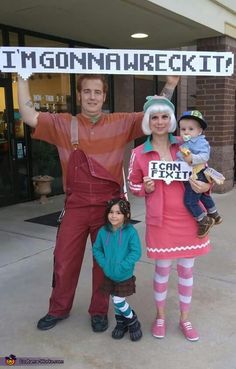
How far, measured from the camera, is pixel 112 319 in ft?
10.4

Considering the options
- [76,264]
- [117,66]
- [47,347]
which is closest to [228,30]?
[117,66]

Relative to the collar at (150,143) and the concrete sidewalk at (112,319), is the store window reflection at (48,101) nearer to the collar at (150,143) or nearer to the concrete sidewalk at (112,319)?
the concrete sidewalk at (112,319)

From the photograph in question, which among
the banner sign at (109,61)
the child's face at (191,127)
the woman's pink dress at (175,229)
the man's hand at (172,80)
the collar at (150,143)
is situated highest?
the banner sign at (109,61)

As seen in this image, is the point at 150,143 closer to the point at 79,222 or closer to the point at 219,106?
the point at 79,222

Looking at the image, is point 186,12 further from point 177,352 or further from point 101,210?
point 177,352

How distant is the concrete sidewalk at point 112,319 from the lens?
2.68 meters

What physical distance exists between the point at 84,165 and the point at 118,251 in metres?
0.62

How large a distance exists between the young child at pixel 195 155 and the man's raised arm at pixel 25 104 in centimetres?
97

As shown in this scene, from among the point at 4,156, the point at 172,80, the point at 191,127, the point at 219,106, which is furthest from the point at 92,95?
the point at 219,106

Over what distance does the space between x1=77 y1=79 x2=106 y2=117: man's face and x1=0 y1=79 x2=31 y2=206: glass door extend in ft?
14.5

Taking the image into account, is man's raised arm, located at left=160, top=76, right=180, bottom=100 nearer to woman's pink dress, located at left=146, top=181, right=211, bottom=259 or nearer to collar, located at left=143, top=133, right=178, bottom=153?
collar, located at left=143, top=133, right=178, bottom=153

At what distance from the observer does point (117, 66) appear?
2.79 meters

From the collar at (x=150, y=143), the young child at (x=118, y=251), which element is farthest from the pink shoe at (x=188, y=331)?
the collar at (x=150, y=143)

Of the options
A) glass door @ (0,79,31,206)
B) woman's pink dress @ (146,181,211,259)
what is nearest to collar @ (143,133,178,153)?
woman's pink dress @ (146,181,211,259)
